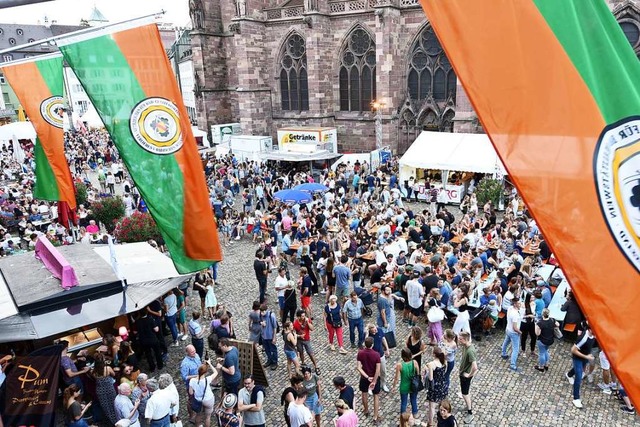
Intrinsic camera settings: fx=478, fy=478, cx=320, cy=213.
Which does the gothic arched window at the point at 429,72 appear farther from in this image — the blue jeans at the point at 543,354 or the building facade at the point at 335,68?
the blue jeans at the point at 543,354

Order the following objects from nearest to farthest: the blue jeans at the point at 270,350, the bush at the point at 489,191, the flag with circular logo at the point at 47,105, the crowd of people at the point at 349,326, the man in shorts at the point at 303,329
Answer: the crowd of people at the point at 349,326 → the man in shorts at the point at 303,329 → the blue jeans at the point at 270,350 → the flag with circular logo at the point at 47,105 → the bush at the point at 489,191

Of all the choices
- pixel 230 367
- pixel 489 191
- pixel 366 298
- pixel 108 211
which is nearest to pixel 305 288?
pixel 366 298

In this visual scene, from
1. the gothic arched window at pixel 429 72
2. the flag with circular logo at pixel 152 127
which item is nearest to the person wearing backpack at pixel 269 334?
the flag with circular logo at pixel 152 127

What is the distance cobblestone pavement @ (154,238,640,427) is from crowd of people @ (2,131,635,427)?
105 millimetres

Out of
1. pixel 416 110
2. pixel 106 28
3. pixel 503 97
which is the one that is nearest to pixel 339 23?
pixel 416 110

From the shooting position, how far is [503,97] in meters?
2.53

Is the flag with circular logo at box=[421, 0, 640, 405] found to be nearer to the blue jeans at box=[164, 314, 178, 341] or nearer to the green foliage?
the blue jeans at box=[164, 314, 178, 341]

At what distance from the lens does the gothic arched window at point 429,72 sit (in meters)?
27.1

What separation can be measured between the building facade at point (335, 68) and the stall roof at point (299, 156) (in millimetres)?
3595

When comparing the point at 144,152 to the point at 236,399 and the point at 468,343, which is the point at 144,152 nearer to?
the point at 236,399

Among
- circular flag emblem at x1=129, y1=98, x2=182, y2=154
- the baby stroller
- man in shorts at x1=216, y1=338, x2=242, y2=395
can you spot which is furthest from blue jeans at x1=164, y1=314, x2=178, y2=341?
circular flag emblem at x1=129, y1=98, x2=182, y2=154

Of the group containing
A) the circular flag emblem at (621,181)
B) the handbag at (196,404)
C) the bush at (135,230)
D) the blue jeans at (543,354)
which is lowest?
the blue jeans at (543,354)

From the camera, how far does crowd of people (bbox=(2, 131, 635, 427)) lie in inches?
283

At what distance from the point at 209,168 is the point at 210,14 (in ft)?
45.6
